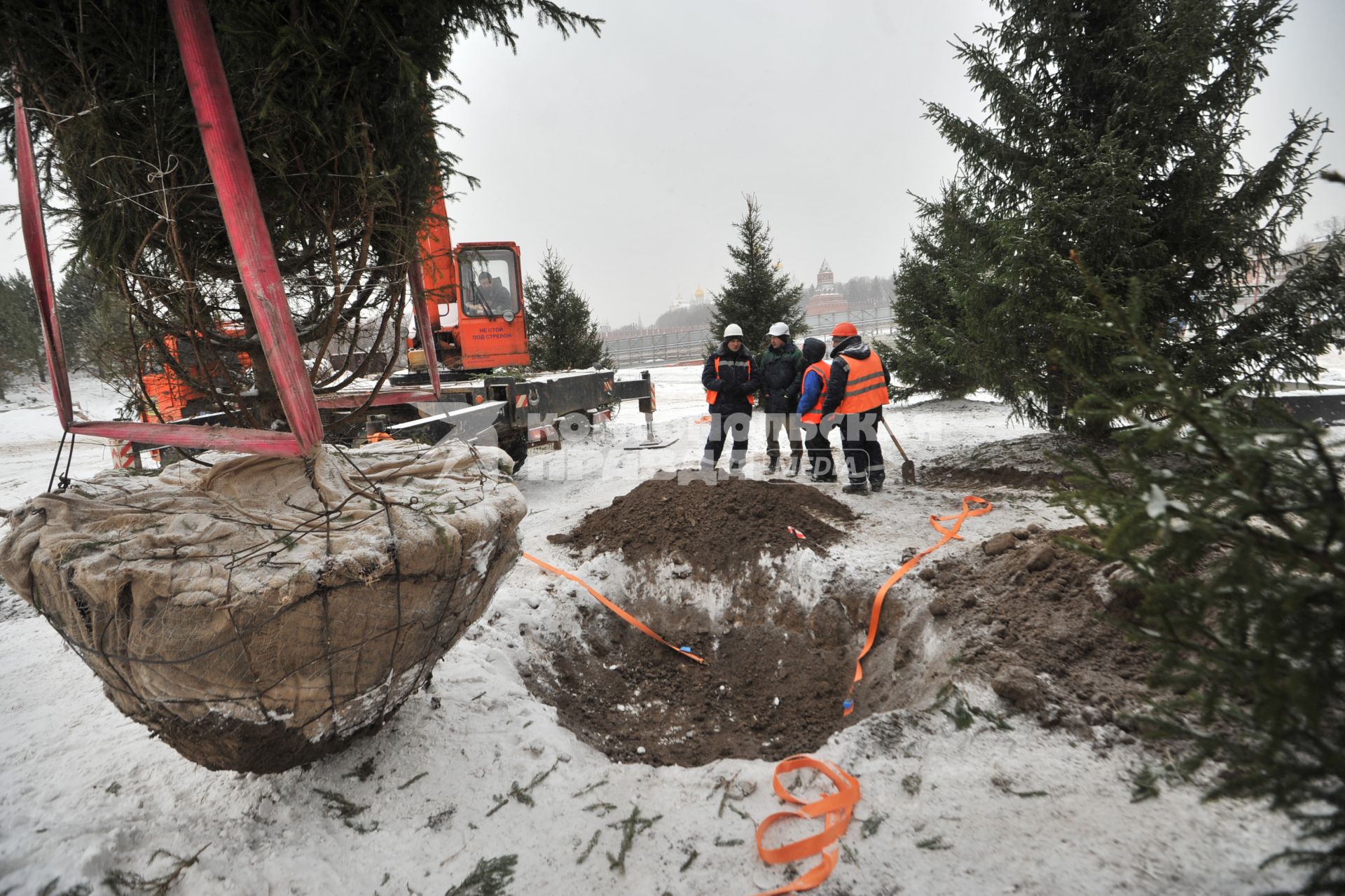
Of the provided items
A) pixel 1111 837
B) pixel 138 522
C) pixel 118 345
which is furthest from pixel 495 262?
pixel 1111 837

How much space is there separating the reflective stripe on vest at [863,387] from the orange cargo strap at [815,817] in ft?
14.2

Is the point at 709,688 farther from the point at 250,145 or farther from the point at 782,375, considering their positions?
the point at 782,375

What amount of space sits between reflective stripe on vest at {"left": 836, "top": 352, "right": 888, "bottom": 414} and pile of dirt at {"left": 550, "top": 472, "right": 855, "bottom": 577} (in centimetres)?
105

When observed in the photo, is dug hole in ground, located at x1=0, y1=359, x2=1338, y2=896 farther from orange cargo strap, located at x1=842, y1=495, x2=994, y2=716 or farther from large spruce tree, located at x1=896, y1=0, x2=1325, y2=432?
large spruce tree, located at x1=896, y1=0, x2=1325, y2=432

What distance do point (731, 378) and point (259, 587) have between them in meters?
6.13

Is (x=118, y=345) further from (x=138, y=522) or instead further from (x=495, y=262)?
(x=495, y=262)

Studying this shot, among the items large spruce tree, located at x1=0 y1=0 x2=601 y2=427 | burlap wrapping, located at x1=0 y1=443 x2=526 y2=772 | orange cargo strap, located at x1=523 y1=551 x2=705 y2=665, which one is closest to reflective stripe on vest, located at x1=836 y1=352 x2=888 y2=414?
orange cargo strap, located at x1=523 y1=551 x2=705 y2=665

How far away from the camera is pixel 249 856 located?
6.79 feet

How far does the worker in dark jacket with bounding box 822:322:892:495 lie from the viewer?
20.7ft

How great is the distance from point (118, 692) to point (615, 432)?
9.71m

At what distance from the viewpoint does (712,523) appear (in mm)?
5086

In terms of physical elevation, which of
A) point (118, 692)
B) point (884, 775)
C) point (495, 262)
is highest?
point (495, 262)

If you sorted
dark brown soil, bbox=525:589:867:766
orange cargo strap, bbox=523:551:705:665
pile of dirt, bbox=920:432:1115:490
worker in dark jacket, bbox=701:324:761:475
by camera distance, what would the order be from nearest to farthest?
dark brown soil, bbox=525:589:867:766 → orange cargo strap, bbox=523:551:705:665 → pile of dirt, bbox=920:432:1115:490 → worker in dark jacket, bbox=701:324:761:475

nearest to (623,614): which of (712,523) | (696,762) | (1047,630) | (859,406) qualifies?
(712,523)
